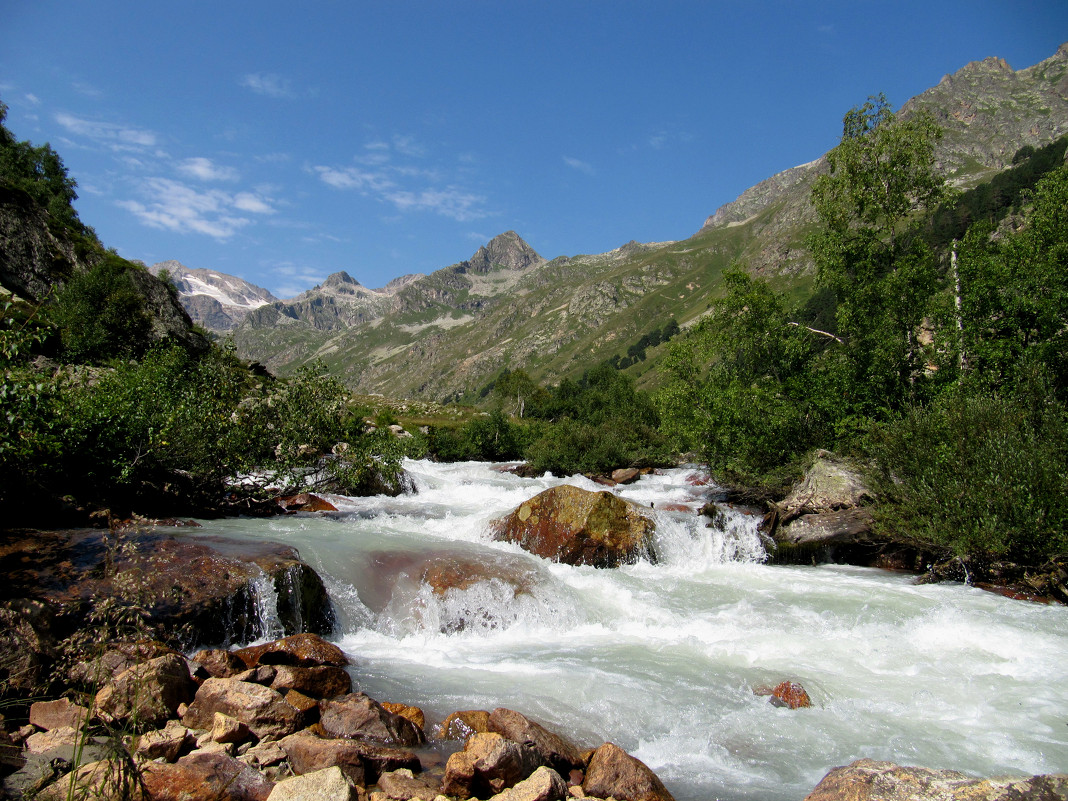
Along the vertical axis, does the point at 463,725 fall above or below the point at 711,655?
above

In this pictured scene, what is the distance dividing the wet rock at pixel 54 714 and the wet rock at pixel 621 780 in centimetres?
639

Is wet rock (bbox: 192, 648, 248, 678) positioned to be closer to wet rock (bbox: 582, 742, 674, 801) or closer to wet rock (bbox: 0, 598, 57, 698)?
wet rock (bbox: 0, 598, 57, 698)

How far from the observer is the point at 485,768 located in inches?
257

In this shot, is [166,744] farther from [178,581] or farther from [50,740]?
[178,581]

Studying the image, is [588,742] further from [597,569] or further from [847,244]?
[847,244]

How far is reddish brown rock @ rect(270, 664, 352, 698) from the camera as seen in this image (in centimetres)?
845

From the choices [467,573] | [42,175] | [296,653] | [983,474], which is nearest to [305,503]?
[467,573]

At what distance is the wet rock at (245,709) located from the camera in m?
7.07

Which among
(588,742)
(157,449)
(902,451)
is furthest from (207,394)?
(902,451)

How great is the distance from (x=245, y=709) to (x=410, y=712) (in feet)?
8.11

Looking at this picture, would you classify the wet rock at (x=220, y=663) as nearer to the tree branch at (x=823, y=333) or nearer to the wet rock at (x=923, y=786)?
the wet rock at (x=923, y=786)

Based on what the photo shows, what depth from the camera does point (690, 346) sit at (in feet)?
101

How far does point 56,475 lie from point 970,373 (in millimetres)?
33099

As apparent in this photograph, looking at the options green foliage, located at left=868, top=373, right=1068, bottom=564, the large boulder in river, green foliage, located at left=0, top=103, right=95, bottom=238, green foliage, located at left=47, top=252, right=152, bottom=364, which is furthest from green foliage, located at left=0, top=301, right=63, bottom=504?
green foliage, located at left=0, top=103, right=95, bottom=238
